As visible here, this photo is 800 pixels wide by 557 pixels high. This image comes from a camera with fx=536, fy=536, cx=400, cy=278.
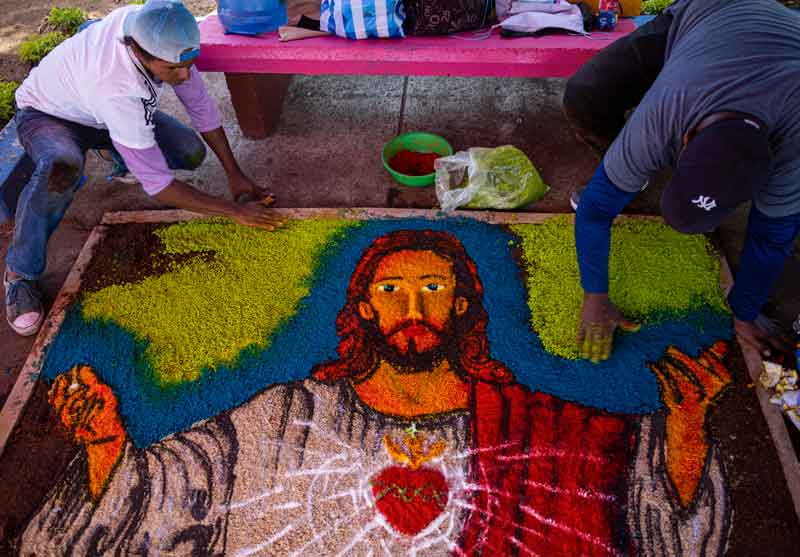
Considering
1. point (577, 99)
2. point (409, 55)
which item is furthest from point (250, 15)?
point (577, 99)

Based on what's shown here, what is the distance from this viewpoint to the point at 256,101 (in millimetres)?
3080

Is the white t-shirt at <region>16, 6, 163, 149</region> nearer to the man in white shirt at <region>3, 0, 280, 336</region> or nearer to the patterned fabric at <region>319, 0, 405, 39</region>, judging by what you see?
the man in white shirt at <region>3, 0, 280, 336</region>

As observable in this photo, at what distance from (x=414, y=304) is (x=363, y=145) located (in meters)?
1.25

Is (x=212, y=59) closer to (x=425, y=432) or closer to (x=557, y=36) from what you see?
(x=557, y=36)

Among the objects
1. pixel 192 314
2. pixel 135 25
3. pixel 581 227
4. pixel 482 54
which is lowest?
pixel 192 314

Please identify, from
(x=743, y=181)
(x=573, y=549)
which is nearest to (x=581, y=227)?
(x=743, y=181)

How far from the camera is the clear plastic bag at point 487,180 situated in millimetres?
2717

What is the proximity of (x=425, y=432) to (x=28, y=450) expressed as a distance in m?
1.54

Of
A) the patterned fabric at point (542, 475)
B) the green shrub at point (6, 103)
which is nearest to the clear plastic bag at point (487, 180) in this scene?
the patterned fabric at point (542, 475)

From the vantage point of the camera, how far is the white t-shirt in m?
2.09

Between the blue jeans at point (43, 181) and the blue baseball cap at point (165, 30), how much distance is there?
674 mm

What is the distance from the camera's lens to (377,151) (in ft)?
10.3

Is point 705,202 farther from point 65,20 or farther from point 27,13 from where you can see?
point 27,13

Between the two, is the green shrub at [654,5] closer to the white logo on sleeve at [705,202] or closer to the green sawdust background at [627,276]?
the green sawdust background at [627,276]
